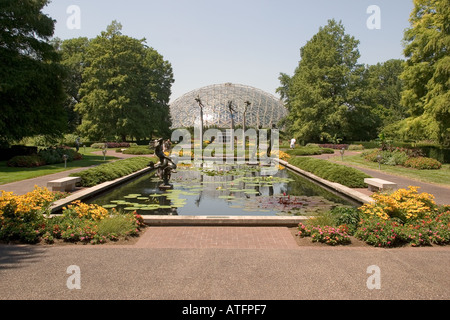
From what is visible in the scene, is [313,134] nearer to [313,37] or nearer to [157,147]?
[313,37]

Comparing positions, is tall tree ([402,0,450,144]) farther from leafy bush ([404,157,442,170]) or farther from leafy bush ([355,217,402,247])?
leafy bush ([355,217,402,247])

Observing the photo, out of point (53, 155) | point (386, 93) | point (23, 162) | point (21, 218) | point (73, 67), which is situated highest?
point (73, 67)

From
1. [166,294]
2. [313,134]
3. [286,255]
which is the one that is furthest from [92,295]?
[313,134]

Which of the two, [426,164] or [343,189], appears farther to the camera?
[426,164]

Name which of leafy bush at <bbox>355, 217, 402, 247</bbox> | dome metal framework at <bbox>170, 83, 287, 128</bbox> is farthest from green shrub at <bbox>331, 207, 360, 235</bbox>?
dome metal framework at <bbox>170, 83, 287, 128</bbox>

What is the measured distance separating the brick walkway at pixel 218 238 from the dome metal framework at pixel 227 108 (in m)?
69.9

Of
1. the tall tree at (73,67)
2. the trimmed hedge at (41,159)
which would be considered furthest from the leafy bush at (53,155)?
the tall tree at (73,67)

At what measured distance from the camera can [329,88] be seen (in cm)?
4725

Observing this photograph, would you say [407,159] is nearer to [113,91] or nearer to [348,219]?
[348,219]

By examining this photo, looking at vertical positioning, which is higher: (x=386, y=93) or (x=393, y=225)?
→ (x=386, y=93)

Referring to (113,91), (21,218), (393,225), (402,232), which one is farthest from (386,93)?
(21,218)

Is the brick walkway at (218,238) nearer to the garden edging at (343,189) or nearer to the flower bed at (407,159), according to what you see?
the garden edging at (343,189)

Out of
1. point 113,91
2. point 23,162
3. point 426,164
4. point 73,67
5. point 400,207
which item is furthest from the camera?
point 73,67

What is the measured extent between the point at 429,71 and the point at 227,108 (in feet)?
201
